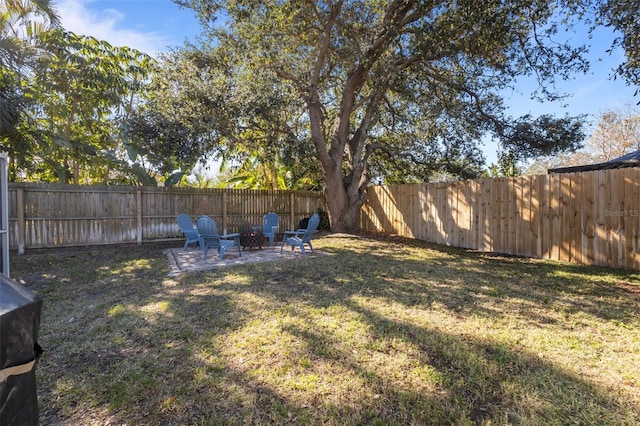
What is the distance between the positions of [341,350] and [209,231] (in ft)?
15.9

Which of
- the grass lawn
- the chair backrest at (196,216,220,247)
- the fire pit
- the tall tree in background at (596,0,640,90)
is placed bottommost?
the grass lawn

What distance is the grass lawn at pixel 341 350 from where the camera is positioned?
211 centimetres

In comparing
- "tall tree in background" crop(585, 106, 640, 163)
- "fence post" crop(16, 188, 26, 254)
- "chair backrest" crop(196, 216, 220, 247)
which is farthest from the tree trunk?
"tall tree in background" crop(585, 106, 640, 163)

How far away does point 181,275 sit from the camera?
5.66 metres

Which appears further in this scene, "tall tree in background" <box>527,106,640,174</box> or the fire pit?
"tall tree in background" <box>527,106,640,174</box>

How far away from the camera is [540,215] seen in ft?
23.7

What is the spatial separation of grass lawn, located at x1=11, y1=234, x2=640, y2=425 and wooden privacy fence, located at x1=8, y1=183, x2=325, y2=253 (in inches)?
146

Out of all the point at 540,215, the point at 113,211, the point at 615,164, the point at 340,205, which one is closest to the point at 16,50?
the point at 113,211

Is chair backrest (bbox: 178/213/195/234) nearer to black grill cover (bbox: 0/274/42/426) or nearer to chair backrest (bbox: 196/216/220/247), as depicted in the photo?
chair backrest (bbox: 196/216/220/247)

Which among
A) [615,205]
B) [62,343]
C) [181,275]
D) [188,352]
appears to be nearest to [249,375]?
[188,352]

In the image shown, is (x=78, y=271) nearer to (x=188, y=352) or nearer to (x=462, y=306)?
(x=188, y=352)

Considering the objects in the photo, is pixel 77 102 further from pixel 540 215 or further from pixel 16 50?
pixel 540 215

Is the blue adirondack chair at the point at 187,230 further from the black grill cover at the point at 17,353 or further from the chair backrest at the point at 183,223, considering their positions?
the black grill cover at the point at 17,353

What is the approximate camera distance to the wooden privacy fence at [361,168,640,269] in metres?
6.02
